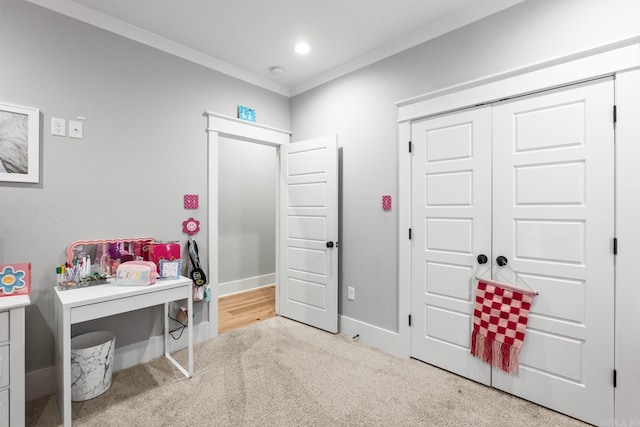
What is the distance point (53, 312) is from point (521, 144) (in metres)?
3.35

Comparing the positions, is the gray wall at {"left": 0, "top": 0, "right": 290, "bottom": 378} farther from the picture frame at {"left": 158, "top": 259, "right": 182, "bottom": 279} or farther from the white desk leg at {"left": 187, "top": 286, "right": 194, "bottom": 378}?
the white desk leg at {"left": 187, "top": 286, "right": 194, "bottom": 378}

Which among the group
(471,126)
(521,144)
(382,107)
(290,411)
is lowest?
(290,411)

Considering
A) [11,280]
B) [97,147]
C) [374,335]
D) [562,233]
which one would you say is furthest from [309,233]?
[11,280]

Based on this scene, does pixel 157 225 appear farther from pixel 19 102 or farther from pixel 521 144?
pixel 521 144

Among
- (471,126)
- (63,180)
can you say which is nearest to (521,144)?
(471,126)

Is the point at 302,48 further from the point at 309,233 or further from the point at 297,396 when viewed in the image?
the point at 297,396

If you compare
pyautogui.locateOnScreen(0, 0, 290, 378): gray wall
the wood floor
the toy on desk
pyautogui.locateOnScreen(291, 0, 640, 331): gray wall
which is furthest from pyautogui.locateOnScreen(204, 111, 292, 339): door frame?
the toy on desk

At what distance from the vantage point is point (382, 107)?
2785 mm

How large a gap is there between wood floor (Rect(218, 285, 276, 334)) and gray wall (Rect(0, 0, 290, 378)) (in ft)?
2.03

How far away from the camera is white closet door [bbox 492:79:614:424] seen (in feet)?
5.78

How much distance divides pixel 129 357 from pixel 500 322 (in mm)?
2791

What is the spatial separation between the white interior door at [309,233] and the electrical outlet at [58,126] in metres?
1.91

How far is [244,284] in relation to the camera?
187 inches

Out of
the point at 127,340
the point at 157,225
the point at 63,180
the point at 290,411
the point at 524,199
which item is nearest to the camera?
the point at 290,411
